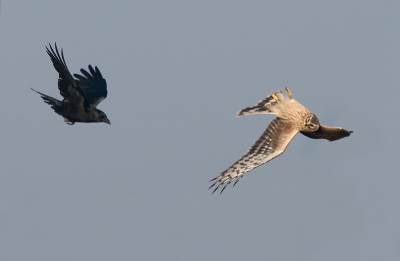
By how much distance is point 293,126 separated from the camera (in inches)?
770

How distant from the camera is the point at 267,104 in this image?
20609mm

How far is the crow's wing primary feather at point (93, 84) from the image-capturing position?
73.3 ft

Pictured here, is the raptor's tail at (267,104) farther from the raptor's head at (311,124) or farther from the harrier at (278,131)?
the raptor's head at (311,124)

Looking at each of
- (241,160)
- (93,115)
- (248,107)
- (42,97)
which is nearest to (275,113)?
(248,107)

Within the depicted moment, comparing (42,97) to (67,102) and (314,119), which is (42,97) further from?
(314,119)

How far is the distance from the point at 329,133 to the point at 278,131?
153cm

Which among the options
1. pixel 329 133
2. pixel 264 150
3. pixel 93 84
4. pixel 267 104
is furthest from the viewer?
pixel 93 84

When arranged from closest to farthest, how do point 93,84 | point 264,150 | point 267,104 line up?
point 264,150, point 267,104, point 93,84

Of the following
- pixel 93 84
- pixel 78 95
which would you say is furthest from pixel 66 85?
pixel 93 84

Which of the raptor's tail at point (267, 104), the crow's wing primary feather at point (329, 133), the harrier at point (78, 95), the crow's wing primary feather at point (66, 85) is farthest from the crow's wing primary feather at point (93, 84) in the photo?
the crow's wing primary feather at point (329, 133)

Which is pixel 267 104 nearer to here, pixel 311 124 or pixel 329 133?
pixel 311 124

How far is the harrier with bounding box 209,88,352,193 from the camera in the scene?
60.1ft

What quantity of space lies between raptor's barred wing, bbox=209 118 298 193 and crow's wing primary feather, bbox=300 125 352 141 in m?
0.74

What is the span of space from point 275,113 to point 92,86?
632cm
